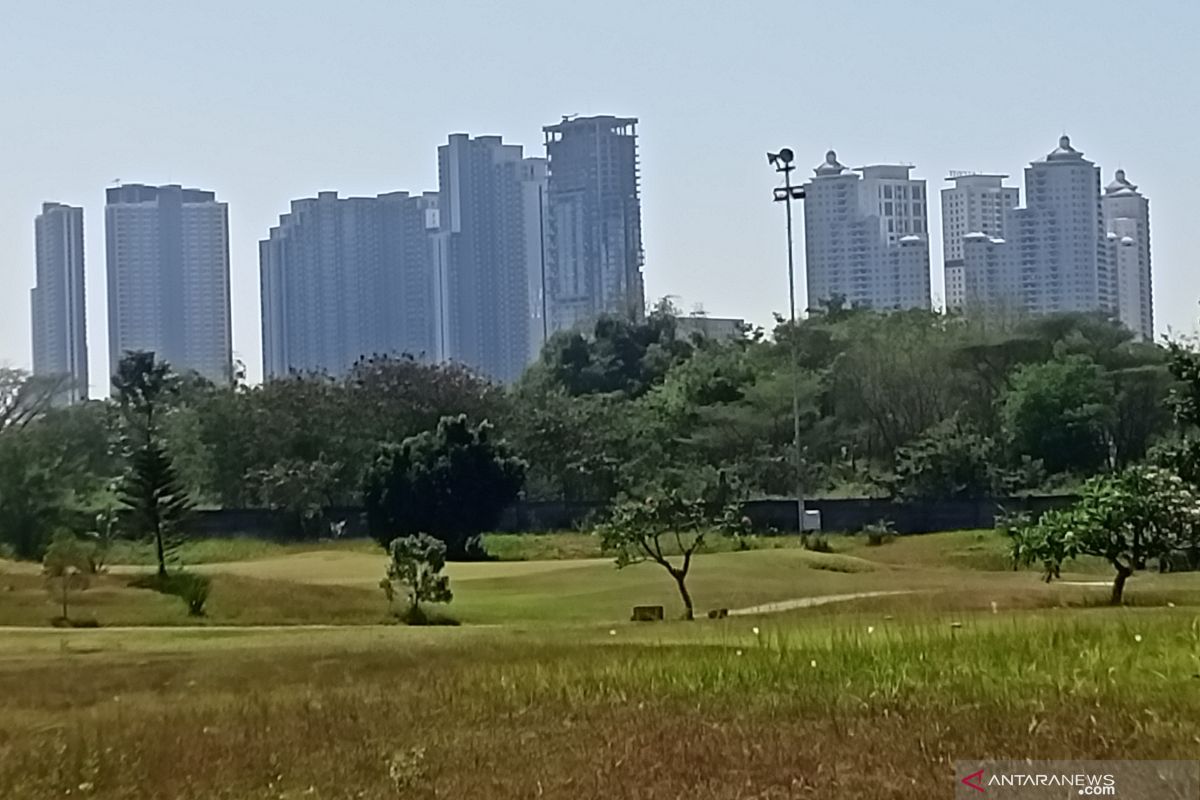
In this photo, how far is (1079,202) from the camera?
44844 mm

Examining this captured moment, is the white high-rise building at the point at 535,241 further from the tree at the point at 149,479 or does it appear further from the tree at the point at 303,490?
the tree at the point at 149,479

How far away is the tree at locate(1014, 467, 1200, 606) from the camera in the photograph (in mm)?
11961

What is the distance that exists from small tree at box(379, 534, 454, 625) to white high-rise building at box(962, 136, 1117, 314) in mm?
33520

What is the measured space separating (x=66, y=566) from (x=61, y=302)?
9766mm

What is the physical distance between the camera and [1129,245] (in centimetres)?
4656

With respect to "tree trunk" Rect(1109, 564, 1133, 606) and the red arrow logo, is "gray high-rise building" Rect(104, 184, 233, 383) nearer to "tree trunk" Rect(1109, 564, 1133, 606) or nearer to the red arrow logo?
"tree trunk" Rect(1109, 564, 1133, 606)

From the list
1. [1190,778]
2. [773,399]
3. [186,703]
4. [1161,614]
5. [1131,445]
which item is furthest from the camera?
[773,399]

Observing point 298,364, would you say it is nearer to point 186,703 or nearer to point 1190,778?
point 186,703

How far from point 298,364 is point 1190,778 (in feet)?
113

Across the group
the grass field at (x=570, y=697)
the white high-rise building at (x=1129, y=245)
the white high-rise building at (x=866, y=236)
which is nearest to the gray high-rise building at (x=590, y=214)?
the white high-rise building at (x=866, y=236)

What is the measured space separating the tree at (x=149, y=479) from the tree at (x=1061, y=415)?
9418 millimetres

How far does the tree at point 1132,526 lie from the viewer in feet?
39.2

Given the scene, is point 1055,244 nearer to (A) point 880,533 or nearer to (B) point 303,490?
(A) point 880,533

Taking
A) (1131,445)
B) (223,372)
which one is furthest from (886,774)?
(223,372)
